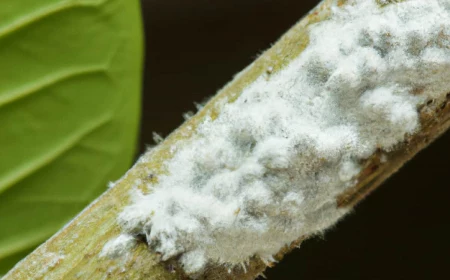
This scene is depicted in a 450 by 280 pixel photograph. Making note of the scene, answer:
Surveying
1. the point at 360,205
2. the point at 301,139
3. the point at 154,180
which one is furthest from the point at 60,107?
the point at 360,205

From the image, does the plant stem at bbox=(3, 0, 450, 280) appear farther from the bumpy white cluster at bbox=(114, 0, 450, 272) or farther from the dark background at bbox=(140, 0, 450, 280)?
the dark background at bbox=(140, 0, 450, 280)

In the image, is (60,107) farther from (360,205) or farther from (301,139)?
(360,205)

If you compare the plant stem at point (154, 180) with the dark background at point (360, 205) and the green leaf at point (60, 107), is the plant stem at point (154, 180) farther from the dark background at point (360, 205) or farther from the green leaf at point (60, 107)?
the dark background at point (360, 205)

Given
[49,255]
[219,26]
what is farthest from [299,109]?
[219,26]

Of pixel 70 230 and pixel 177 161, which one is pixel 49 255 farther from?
pixel 177 161

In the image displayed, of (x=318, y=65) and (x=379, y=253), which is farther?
(x=379, y=253)
